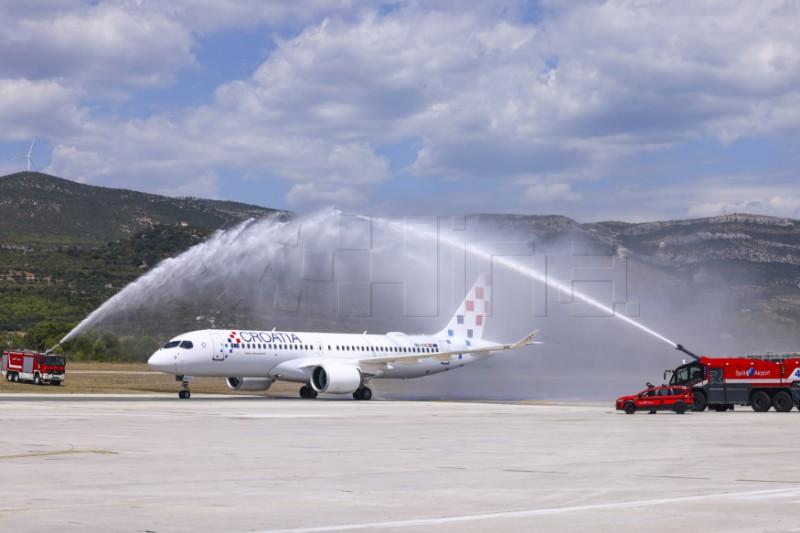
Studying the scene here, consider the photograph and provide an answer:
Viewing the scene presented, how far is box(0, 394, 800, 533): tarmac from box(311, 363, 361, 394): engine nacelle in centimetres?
2023

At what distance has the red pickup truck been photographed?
4662 centimetres

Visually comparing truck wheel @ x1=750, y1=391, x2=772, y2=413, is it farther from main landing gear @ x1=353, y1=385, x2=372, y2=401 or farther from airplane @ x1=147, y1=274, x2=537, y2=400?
main landing gear @ x1=353, y1=385, x2=372, y2=401

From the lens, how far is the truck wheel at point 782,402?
49.9 m

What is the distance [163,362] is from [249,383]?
853 cm

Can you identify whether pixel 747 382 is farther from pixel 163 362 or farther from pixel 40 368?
pixel 40 368

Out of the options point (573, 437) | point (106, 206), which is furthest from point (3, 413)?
point (106, 206)

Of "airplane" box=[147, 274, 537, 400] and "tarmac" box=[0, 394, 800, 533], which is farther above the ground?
"airplane" box=[147, 274, 537, 400]

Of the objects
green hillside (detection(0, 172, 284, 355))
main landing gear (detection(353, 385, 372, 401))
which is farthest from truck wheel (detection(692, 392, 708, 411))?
green hillside (detection(0, 172, 284, 355))

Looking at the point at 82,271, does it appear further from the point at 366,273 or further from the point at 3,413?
the point at 3,413

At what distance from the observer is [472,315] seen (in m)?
72.0

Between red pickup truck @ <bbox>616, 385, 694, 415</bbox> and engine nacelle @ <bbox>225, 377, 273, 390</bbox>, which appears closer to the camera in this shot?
red pickup truck @ <bbox>616, 385, 694, 415</bbox>

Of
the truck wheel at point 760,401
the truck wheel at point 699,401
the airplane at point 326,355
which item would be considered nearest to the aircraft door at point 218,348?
the airplane at point 326,355

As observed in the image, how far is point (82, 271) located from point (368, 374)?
82101 mm

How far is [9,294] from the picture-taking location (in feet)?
410
